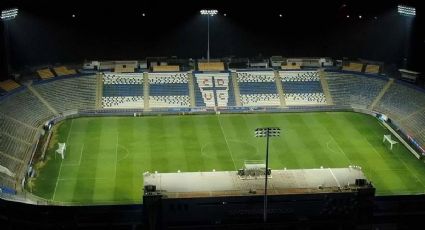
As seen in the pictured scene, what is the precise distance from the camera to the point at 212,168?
5297cm

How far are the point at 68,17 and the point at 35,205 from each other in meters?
35.3

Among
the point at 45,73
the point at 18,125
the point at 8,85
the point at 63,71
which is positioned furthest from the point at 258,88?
the point at 8,85

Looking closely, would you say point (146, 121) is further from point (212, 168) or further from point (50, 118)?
point (212, 168)

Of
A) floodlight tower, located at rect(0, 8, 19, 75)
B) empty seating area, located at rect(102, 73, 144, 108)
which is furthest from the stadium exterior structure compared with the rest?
floodlight tower, located at rect(0, 8, 19, 75)

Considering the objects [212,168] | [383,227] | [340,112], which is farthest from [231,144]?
[383,227]

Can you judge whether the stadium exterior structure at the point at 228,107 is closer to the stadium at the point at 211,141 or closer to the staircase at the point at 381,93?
the staircase at the point at 381,93

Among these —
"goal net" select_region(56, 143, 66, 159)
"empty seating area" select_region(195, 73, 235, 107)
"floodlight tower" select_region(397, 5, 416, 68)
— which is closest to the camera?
"goal net" select_region(56, 143, 66, 159)

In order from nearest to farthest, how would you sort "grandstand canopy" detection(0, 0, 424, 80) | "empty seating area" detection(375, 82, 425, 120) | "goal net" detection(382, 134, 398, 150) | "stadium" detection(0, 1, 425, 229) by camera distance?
"stadium" detection(0, 1, 425, 229) < "goal net" detection(382, 134, 398, 150) < "empty seating area" detection(375, 82, 425, 120) < "grandstand canopy" detection(0, 0, 424, 80)

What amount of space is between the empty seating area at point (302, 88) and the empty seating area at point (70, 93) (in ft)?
65.8

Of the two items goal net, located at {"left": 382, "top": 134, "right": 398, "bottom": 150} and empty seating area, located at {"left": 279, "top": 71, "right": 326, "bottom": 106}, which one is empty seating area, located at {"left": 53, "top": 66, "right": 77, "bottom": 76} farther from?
goal net, located at {"left": 382, "top": 134, "right": 398, "bottom": 150}

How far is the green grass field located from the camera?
50.2m

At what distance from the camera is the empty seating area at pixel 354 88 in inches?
2672

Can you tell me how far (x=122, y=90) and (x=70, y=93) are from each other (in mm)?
5275

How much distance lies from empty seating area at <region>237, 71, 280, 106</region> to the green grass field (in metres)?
2.78
